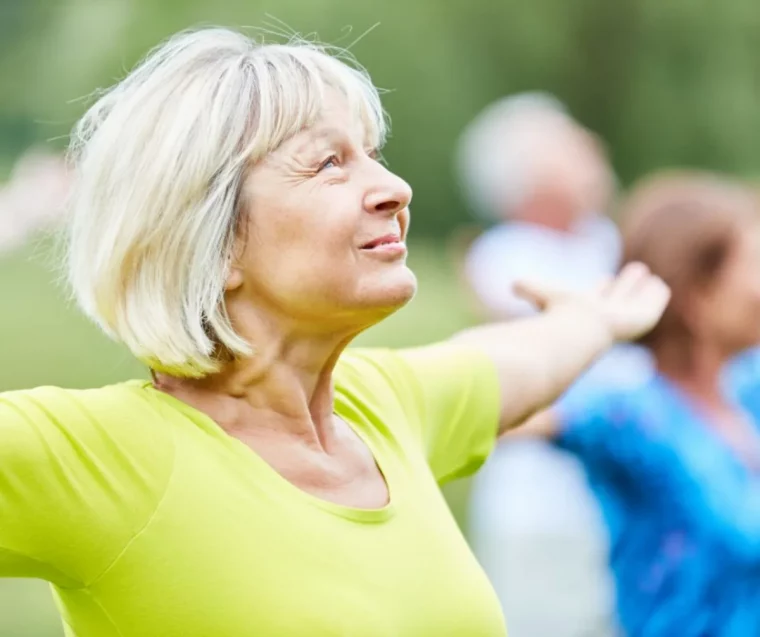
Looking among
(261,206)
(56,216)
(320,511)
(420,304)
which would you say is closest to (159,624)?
(320,511)

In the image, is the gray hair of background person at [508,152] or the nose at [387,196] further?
the gray hair of background person at [508,152]

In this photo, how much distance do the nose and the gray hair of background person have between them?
3.03 metres

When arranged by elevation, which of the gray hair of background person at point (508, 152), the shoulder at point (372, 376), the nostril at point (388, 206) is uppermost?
the nostril at point (388, 206)

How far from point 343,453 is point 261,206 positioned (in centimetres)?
31

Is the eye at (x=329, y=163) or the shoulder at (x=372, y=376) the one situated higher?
the eye at (x=329, y=163)

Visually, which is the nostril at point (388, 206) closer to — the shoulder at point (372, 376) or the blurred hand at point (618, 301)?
the shoulder at point (372, 376)

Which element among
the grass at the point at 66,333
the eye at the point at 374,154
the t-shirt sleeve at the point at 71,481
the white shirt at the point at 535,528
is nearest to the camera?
the t-shirt sleeve at the point at 71,481

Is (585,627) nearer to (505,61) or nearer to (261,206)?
(261,206)

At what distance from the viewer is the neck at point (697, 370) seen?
9.78ft

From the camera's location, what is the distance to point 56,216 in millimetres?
1761

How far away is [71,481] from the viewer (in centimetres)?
133

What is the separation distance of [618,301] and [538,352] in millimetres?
243

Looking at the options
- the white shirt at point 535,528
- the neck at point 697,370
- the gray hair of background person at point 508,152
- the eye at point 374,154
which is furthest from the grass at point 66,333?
the eye at point 374,154

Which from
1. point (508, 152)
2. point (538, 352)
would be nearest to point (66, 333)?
point (508, 152)
